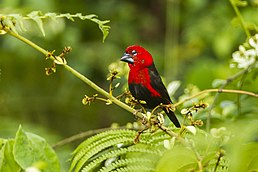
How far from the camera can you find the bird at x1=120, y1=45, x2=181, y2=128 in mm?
1616

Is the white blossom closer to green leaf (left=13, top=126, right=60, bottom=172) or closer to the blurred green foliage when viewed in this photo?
green leaf (left=13, top=126, right=60, bottom=172)

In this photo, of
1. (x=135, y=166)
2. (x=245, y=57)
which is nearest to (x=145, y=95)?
(x=245, y=57)

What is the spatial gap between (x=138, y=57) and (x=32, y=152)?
1.51 feet

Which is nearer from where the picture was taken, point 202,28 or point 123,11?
point 202,28

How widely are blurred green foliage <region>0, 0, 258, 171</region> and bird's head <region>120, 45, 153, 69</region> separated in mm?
2146

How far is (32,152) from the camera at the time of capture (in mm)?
1251

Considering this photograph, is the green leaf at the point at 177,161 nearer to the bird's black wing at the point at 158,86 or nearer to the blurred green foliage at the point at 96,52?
the bird's black wing at the point at 158,86

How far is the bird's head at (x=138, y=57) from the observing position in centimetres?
162

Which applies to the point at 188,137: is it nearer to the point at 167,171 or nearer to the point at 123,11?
the point at 167,171

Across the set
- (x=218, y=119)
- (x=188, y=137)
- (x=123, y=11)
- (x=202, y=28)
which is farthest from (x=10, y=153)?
(x=123, y=11)

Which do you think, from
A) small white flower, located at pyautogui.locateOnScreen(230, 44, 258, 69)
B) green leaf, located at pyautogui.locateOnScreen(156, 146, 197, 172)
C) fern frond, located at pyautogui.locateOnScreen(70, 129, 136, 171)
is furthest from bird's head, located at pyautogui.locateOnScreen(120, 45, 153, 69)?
green leaf, located at pyautogui.locateOnScreen(156, 146, 197, 172)

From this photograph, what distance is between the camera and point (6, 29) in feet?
4.00

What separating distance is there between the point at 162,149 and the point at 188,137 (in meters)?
0.07

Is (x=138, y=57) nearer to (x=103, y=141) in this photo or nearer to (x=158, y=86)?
(x=158, y=86)
